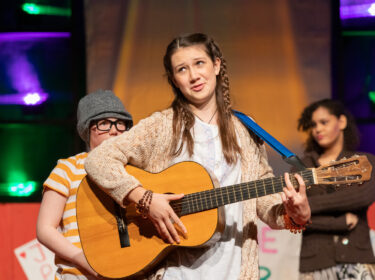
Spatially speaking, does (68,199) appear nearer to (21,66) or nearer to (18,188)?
(18,188)

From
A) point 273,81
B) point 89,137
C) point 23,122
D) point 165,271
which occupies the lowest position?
point 165,271

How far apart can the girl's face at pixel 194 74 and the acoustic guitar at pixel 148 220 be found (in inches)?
12.9

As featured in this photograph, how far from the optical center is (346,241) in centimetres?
327

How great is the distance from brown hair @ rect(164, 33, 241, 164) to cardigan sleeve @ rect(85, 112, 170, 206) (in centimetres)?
8

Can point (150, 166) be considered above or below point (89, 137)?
below

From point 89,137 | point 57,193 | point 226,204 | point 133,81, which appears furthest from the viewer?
point 133,81

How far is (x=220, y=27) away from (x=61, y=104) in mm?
1467

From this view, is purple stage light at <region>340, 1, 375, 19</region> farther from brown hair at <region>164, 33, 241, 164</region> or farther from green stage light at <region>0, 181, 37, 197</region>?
green stage light at <region>0, 181, 37, 197</region>

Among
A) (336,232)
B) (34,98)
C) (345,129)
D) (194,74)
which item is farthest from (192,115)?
(34,98)

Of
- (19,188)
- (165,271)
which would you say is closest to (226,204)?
(165,271)

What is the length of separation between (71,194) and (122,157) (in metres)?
0.58

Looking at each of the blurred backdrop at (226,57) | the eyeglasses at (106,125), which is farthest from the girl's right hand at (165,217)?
the blurred backdrop at (226,57)

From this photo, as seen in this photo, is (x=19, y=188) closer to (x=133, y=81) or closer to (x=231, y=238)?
(x=133, y=81)

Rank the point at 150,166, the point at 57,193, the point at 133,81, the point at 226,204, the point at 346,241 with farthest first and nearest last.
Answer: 1. the point at 133,81
2. the point at 346,241
3. the point at 57,193
4. the point at 150,166
5. the point at 226,204
